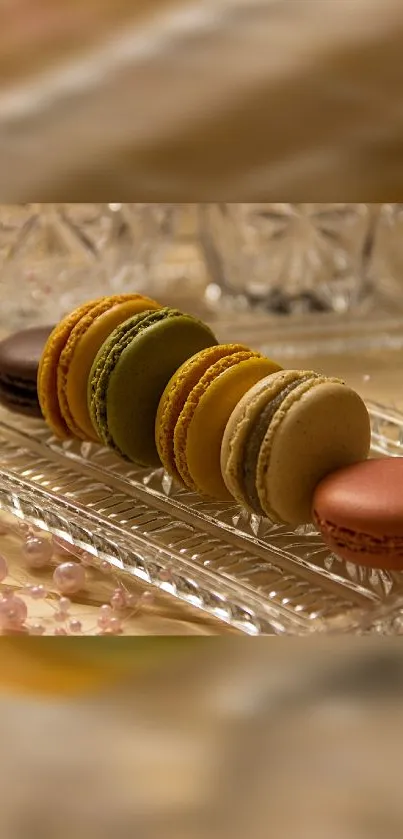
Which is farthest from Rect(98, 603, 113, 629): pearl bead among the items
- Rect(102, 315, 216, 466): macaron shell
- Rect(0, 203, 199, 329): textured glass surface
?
Rect(0, 203, 199, 329): textured glass surface

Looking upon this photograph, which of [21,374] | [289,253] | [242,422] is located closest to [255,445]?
[242,422]

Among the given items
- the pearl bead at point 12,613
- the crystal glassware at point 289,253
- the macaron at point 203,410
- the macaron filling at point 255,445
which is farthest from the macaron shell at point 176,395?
the crystal glassware at point 289,253

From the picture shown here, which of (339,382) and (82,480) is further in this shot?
(82,480)

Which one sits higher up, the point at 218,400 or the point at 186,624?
the point at 218,400

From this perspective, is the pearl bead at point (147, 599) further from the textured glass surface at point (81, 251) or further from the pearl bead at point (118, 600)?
the textured glass surface at point (81, 251)
